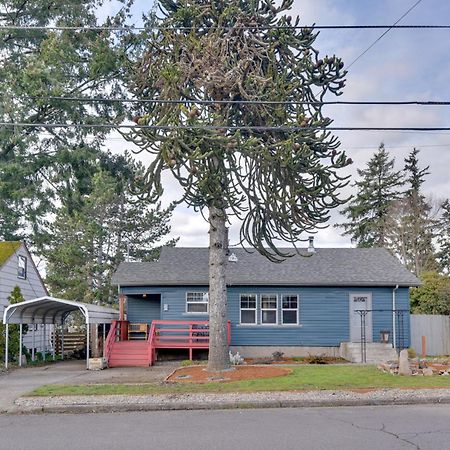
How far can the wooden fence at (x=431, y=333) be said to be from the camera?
949 inches

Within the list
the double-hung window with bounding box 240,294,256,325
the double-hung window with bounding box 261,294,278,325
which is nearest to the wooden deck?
the double-hung window with bounding box 240,294,256,325

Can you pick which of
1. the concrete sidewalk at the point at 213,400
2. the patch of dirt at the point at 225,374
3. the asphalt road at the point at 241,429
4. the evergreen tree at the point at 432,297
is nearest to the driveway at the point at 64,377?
the concrete sidewalk at the point at 213,400

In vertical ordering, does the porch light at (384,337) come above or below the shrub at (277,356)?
above

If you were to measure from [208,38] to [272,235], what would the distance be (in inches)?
241

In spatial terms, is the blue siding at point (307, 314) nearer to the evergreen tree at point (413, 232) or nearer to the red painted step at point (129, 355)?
the red painted step at point (129, 355)

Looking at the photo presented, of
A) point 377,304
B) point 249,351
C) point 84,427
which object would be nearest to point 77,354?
point 249,351

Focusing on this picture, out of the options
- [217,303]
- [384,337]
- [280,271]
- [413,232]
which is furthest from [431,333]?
[413,232]

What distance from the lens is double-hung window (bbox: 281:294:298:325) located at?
2286 centimetres

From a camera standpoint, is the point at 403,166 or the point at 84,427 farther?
the point at 403,166

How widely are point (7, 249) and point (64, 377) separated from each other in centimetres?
966

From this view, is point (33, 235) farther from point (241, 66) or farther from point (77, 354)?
point (241, 66)

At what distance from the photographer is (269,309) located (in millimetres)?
22953

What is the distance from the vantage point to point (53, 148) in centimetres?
2322

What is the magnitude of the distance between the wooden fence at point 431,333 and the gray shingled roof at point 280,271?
7.43 ft
